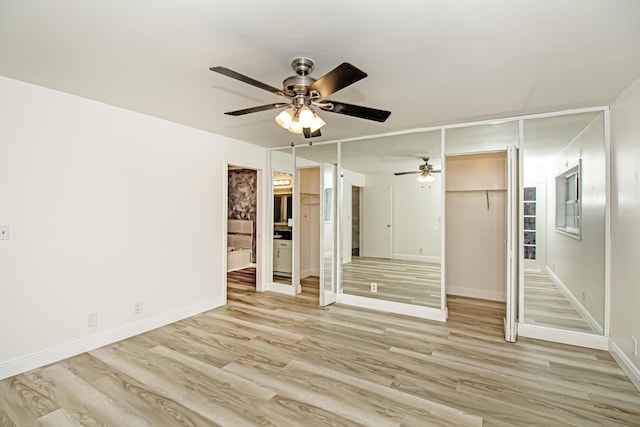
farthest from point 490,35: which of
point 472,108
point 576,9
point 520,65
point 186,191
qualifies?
point 186,191

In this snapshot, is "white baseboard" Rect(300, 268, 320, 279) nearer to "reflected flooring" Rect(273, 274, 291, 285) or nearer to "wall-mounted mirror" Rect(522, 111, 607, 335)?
"reflected flooring" Rect(273, 274, 291, 285)

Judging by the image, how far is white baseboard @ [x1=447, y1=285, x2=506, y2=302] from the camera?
4785 millimetres

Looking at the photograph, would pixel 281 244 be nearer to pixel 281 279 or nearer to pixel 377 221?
pixel 281 279

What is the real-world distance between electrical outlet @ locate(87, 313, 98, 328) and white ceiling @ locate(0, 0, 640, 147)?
7.01ft

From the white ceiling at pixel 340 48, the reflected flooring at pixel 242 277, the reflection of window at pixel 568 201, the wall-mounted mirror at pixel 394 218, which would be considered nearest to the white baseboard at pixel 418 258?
the wall-mounted mirror at pixel 394 218

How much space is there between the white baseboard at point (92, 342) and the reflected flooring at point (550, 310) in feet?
13.6

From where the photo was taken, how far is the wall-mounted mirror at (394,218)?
4285mm

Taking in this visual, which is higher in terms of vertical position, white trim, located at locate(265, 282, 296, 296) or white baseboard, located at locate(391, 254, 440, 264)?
white baseboard, located at locate(391, 254, 440, 264)

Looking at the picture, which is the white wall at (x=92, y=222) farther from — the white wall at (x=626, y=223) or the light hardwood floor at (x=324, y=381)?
the white wall at (x=626, y=223)

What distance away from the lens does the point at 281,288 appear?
16.9ft

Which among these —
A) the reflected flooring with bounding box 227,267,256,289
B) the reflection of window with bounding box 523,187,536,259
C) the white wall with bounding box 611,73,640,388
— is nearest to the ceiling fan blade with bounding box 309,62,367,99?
the white wall with bounding box 611,73,640,388

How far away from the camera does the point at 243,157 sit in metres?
4.79

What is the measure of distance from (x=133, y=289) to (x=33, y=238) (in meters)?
1.05

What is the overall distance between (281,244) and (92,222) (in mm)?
3115
